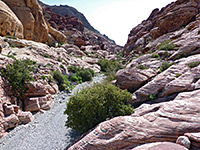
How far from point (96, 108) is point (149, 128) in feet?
12.2

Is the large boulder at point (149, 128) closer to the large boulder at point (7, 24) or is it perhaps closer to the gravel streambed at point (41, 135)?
the gravel streambed at point (41, 135)

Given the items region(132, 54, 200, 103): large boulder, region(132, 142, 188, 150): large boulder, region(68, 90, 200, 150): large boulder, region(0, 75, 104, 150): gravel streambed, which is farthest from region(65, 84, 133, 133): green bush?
region(132, 142, 188, 150): large boulder

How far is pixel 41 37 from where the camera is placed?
33.8 metres

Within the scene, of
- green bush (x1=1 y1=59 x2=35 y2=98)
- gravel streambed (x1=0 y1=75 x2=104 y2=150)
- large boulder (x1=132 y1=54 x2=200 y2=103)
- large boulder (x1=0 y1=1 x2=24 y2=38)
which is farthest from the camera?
large boulder (x1=0 y1=1 x2=24 y2=38)

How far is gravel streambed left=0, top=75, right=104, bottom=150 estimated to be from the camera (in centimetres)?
807

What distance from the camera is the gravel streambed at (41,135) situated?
807 cm

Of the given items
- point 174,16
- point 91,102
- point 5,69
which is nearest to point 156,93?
point 91,102

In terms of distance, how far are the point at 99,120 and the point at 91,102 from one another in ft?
4.58

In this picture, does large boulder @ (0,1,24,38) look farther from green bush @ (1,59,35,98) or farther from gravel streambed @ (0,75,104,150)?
gravel streambed @ (0,75,104,150)

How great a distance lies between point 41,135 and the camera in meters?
9.13

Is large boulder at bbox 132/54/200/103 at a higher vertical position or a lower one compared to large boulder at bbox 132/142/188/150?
higher

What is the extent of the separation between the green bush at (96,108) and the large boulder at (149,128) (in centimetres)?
177

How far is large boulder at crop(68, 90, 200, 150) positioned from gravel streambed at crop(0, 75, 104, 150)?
11.1 ft

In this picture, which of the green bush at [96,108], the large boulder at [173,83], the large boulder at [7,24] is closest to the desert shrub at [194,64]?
the large boulder at [173,83]
